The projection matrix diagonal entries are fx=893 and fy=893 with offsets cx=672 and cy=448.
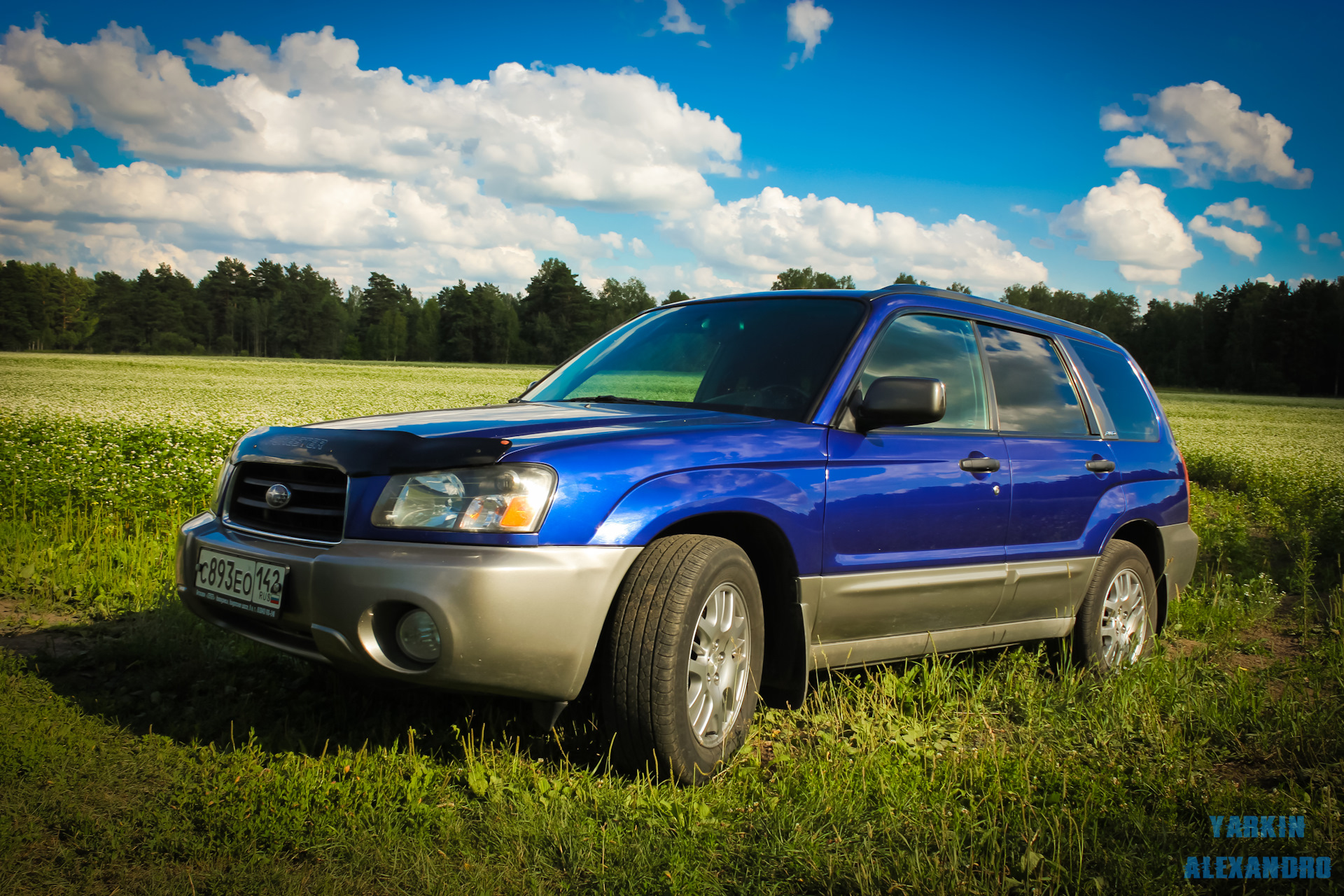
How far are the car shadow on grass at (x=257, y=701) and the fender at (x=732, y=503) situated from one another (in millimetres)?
853

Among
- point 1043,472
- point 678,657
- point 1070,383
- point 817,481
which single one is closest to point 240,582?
point 678,657

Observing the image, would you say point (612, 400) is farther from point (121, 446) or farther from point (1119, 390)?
point (121, 446)

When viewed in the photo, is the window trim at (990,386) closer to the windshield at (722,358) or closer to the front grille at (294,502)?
the windshield at (722,358)

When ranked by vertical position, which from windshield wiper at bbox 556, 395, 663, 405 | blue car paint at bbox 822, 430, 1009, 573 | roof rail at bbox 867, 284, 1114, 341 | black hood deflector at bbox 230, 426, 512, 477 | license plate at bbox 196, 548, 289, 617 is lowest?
license plate at bbox 196, 548, 289, 617

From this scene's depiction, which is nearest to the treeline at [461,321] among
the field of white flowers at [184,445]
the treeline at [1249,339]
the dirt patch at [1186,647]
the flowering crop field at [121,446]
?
the treeline at [1249,339]

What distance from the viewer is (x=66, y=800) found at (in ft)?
8.91

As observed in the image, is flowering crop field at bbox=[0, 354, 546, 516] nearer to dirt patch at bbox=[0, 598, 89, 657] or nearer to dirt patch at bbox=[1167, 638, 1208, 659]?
dirt patch at bbox=[0, 598, 89, 657]

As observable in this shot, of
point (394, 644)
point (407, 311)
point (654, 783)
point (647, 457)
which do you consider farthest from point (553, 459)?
point (407, 311)

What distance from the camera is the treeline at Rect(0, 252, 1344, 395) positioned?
269 feet

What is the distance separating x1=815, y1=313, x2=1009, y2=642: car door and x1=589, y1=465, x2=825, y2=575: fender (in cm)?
8

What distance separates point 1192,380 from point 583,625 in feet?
361

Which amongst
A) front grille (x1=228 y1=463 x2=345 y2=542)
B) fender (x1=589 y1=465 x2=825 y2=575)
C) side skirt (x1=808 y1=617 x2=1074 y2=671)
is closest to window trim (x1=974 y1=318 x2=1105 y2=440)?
side skirt (x1=808 y1=617 x2=1074 y2=671)

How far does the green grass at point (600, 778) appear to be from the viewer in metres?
2.39

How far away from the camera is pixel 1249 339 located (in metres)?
88.8
